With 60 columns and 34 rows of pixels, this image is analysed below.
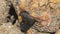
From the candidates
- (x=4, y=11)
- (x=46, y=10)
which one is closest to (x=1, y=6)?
(x=4, y=11)

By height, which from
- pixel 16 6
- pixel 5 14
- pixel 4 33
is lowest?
pixel 4 33

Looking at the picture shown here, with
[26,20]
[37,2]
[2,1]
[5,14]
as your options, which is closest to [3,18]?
[5,14]

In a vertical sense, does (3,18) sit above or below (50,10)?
below

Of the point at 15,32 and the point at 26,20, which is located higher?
the point at 26,20

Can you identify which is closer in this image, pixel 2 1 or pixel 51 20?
pixel 51 20

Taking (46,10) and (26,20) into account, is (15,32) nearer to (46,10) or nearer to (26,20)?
(26,20)

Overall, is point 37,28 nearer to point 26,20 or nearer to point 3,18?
point 26,20

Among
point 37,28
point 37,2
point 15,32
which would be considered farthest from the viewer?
point 15,32

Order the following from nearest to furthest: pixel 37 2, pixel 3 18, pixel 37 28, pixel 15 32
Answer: pixel 37 2 < pixel 37 28 < pixel 15 32 < pixel 3 18

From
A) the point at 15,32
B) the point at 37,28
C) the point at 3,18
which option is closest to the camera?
the point at 37,28
